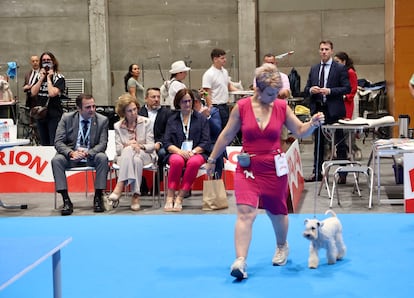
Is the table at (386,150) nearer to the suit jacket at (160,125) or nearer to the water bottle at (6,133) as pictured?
the suit jacket at (160,125)

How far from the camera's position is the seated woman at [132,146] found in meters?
6.21

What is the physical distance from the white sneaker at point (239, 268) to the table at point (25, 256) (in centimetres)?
117

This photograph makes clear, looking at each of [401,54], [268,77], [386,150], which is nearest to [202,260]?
[268,77]

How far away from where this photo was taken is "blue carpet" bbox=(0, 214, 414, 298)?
3693mm

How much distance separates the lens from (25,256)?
2.63 meters

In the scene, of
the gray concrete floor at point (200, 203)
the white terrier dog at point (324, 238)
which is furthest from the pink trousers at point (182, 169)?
the white terrier dog at point (324, 238)

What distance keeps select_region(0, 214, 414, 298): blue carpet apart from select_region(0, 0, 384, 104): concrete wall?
811cm

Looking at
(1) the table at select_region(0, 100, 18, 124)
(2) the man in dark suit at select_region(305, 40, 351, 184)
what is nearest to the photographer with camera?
(1) the table at select_region(0, 100, 18, 124)

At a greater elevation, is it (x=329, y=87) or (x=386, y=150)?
(x=329, y=87)

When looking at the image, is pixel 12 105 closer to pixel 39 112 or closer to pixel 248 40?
pixel 39 112

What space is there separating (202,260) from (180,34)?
974cm

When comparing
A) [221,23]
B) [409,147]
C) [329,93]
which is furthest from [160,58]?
[409,147]

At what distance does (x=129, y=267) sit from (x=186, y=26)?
9.86m

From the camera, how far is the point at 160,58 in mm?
13578
